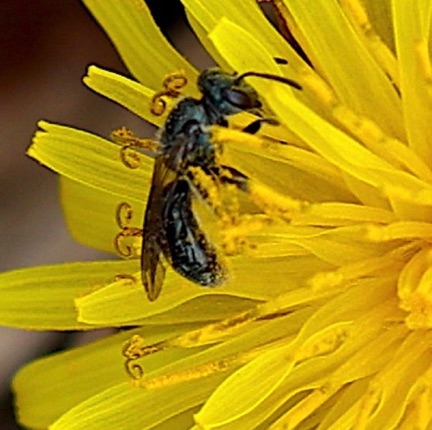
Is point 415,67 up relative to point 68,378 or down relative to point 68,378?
up

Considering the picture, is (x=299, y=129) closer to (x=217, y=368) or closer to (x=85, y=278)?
(x=217, y=368)

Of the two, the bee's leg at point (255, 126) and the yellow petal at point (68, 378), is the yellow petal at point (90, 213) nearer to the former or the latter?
the yellow petal at point (68, 378)

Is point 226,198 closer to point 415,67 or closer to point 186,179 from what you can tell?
point 186,179

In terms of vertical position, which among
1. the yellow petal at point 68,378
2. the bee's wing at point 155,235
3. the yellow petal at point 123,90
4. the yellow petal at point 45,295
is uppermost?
the yellow petal at point 123,90

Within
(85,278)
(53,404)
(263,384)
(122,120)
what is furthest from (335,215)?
(122,120)

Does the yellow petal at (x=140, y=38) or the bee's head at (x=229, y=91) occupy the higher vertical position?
→ the yellow petal at (x=140, y=38)

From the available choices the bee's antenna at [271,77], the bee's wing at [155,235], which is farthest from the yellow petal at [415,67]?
the bee's wing at [155,235]

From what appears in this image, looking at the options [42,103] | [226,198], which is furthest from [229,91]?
[42,103]
